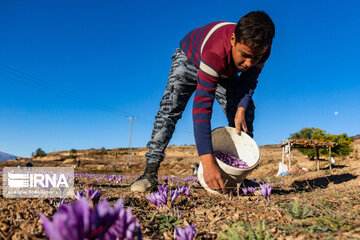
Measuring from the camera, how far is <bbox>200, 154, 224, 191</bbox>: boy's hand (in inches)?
101

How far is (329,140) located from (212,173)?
32219 mm

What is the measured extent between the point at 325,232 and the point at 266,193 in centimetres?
120

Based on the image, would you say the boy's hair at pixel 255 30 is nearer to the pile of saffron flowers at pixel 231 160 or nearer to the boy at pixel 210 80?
the boy at pixel 210 80

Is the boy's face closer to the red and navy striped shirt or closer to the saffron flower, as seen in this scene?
the red and navy striped shirt

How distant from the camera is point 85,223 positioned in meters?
0.70

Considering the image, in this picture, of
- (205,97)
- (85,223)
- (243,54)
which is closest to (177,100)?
(205,97)

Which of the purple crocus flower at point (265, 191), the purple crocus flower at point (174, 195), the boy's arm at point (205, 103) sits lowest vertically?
the purple crocus flower at point (265, 191)

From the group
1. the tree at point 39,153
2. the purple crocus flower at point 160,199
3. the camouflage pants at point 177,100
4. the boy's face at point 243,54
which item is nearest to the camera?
the purple crocus flower at point 160,199

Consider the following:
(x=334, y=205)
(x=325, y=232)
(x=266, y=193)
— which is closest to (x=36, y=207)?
(x=325, y=232)

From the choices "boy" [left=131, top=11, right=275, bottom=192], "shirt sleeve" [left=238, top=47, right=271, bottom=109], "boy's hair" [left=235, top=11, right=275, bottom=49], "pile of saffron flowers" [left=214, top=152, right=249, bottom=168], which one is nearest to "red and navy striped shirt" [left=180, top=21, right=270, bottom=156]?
"boy" [left=131, top=11, right=275, bottom=192]

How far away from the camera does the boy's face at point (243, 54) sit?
250 cm

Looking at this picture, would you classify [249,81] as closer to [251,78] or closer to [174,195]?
[251,78]

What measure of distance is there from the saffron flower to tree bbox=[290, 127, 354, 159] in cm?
2992

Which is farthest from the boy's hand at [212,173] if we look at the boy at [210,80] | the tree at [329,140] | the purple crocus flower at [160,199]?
the tree at [329,140]
